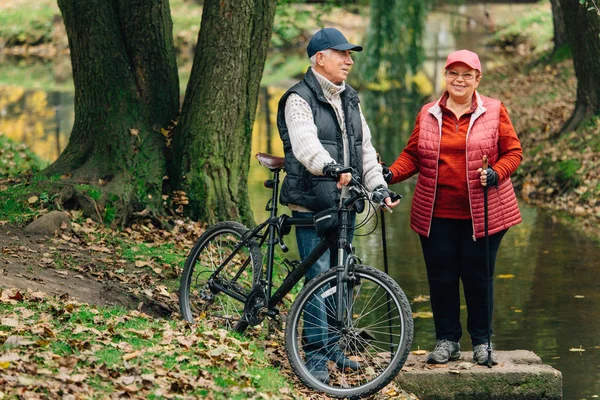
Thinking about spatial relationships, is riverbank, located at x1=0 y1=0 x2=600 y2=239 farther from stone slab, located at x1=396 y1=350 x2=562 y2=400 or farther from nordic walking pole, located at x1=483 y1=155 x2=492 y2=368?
stone slab, located at x1=396 y1=350 x2=562 y2=400

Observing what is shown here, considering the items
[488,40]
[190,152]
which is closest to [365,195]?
[190,152]

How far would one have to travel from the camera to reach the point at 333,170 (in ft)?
19.7

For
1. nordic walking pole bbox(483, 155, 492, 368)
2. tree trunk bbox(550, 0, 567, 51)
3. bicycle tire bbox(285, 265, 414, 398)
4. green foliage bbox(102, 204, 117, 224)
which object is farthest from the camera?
tree trunk bbox(550, 0, 567, 51)

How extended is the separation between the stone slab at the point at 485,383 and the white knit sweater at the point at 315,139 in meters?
1.28

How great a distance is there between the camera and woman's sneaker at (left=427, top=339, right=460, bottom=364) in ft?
22.6

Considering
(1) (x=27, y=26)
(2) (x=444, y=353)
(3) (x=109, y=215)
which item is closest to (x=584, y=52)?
(3) (x=109, y=215)

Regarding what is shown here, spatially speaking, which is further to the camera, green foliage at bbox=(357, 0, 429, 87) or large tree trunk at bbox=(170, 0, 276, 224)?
green foliage at bbox=(357, 0, 429, 87)

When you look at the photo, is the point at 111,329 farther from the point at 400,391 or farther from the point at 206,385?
the point at 400,391

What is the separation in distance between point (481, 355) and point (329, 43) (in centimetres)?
225

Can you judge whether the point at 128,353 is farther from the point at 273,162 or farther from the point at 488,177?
the point at 488,177

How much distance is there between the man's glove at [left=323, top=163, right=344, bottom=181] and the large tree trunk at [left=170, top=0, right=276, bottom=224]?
3.52m

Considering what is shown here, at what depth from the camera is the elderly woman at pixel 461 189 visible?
22.0ft

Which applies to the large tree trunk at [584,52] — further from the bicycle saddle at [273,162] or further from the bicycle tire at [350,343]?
the bicycle tire at [350,343]

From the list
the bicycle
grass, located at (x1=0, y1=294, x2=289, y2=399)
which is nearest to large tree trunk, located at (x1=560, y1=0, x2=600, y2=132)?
the bicycle
